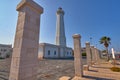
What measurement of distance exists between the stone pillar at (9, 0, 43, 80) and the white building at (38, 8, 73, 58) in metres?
30.6

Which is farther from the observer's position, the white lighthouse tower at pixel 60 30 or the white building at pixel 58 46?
the white lighthouse tower at pixel 60 30

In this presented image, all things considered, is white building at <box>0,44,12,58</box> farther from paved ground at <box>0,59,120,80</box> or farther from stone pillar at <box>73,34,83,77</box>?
stone pillar at <box>73,34,83,77</box>

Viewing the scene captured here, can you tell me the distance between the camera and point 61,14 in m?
50.4

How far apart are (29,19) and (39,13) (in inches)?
27.8

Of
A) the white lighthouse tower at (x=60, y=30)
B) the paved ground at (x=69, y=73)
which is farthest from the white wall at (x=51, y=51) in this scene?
the paved ground at (x=69, y=73)

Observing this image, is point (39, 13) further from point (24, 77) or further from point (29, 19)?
point (24, 77)

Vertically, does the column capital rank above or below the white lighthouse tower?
below

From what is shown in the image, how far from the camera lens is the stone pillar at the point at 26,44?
Answer: 307 cm

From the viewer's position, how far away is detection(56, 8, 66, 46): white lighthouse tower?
4550 centimetres

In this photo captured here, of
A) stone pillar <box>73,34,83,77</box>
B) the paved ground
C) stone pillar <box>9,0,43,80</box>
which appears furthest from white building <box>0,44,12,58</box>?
stone pillar <box>9,0,43,80</box>

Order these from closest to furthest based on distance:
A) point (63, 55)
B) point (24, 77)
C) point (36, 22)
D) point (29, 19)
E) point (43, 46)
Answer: point (24, 77)
point (29, 19)
point (36, 22)
point (43, 46)
point (63, 55)

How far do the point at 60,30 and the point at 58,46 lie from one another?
30.0 ft

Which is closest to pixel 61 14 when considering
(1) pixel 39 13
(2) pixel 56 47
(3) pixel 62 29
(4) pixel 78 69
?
(3) pixel 62 29

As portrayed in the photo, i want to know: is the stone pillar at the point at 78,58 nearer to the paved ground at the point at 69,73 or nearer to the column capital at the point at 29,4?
the paved ground at the point at 69,73
